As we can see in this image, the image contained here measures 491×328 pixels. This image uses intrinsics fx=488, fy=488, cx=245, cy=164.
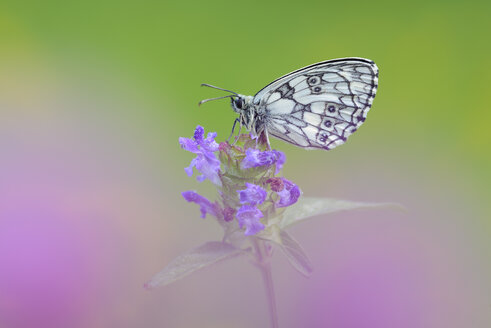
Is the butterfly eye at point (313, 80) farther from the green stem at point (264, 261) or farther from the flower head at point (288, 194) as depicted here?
the green stem at point (264, 261)

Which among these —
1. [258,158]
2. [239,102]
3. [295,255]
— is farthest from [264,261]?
[239,102]

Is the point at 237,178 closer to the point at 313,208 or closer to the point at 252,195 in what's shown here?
the point at 252,195

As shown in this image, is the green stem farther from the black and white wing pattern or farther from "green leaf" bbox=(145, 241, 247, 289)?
the black and white wing pattern

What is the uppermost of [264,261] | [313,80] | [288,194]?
→ [313,80]

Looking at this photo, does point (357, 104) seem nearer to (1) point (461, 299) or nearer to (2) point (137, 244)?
(1) point (461, 299)

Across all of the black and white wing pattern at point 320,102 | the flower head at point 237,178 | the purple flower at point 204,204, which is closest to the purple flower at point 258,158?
the flower head at point 237,178
